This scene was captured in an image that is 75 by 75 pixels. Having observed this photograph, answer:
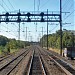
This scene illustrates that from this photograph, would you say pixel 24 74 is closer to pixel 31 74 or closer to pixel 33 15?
pixel 31 74

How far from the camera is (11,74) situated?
20.8 m

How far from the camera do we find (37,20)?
58.1 metres

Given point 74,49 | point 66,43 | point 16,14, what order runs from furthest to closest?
point 66,43 < point 16,14 < point 74,49

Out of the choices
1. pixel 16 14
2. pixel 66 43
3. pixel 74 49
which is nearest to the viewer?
pixel 74 49

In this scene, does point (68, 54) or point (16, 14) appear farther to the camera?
point (16, 14)

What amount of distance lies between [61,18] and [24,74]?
3716 centimetres

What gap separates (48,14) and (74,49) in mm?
16992

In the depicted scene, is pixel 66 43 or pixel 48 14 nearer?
pixel 48 14

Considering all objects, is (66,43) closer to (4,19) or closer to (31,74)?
(4,19)

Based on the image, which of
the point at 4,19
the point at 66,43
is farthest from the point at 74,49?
the point at 66,43

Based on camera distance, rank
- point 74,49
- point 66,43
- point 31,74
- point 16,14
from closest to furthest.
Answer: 1. point 31,74
2. point 74,49
3. point 16,14
4. point 66,43

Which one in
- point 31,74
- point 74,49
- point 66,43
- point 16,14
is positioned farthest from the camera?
point 66,43

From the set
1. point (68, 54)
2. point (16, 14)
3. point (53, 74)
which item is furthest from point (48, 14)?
point (53, 74)

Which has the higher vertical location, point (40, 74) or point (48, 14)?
point (48, 14)
